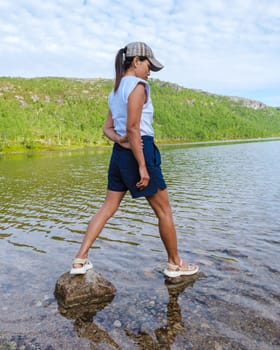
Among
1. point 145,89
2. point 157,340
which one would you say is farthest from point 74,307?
point 145,89

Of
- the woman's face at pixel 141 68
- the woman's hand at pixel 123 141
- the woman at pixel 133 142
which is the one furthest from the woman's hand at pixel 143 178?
the woman's face at pixel 141 68

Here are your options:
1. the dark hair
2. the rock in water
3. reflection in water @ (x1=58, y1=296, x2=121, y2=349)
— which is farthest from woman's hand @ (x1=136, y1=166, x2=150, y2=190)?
reflection in water @ (x1=58, y1=296, x2=121, y2=349)

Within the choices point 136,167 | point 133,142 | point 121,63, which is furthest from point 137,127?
point 121,63

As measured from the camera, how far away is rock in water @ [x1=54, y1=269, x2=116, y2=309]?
5.51 meters

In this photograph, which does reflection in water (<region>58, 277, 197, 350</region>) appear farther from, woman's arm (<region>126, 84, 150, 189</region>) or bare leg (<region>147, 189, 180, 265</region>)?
woman's arm (<region>126, 84, 150, 189</region>)

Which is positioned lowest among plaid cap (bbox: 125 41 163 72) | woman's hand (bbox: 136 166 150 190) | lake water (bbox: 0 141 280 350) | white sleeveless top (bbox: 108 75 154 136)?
lake water (bbox: 0 141 280 350)

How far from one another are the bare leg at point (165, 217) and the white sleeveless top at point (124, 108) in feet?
3.62

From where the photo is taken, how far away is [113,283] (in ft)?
20.6

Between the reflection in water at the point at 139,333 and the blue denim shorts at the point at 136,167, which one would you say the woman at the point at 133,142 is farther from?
the reflection in water at the point at 139,333

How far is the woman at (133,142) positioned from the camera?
5.15 m

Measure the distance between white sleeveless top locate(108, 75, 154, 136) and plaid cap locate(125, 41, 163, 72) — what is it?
1.45 feet

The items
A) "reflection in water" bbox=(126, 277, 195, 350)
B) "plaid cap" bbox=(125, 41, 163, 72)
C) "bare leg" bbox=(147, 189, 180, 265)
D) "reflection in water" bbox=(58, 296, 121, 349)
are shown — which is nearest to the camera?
"reflection in water" bbox=(126, 277, 195, 350)

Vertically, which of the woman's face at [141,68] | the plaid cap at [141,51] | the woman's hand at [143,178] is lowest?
the woman's hand at [143,178]

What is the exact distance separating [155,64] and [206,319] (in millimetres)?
4019
